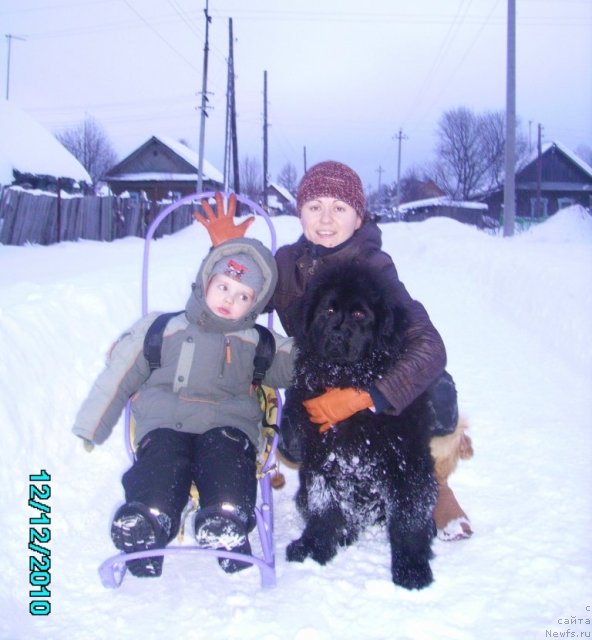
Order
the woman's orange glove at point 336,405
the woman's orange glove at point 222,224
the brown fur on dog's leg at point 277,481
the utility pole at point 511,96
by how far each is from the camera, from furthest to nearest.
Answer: the utility pole at point 511,96 < the woman's orange glove at point 222,224 < the brown fur on dog's leg at point 277,481 < the woman's orange glove at point 336,405

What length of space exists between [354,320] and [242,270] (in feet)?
2.30

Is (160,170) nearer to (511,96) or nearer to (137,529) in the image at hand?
(511,96)

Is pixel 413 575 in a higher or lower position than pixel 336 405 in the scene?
lower

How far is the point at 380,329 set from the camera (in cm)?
241

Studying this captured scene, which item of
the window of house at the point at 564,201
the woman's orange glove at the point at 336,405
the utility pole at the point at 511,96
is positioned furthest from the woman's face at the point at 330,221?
the window of house at the point at 564,201

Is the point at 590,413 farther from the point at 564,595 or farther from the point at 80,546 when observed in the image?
the point at 80,546

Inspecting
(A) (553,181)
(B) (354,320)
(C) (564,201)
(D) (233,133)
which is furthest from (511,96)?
(C) (564,201)

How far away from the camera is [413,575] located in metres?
2.25

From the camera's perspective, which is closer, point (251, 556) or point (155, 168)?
point (251, 556)

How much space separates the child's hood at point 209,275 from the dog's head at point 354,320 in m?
0.45

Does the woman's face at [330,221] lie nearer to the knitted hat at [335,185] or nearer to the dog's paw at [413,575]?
the knitted hat at [335,185]

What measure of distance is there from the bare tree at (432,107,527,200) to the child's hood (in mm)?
47261

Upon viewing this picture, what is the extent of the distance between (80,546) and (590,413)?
3410mm

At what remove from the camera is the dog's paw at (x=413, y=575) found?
2240 mm
